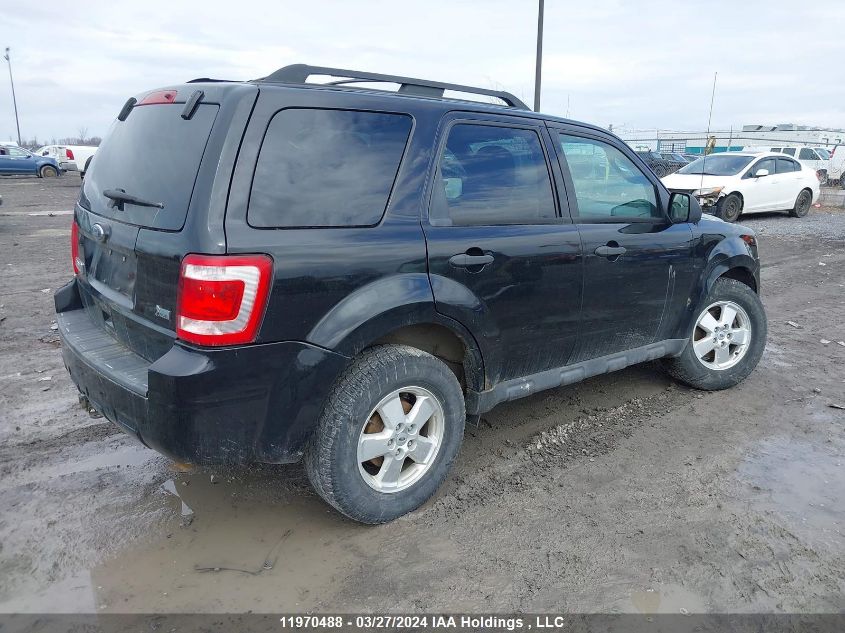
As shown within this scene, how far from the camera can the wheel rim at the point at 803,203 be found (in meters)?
16.3

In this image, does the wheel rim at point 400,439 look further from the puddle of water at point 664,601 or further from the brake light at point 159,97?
the brake light at point 159,97

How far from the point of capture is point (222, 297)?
2.43 m

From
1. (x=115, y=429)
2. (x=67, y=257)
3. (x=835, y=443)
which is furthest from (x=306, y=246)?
(x=67, y=257)

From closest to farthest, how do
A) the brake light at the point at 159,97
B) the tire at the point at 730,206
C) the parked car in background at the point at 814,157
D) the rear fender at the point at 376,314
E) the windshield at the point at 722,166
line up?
the rear fender at the point at 376,314 → the brake light at the point at 159,97 → the tire at the point at 730,206 → the windshield at the point at 722,166 → the parked car in background at the point at 814,157

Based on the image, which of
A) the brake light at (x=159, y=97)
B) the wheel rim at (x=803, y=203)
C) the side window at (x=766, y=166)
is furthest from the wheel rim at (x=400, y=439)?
the wheel rim at (x=803, y=203)

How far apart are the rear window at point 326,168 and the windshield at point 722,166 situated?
13713 mm

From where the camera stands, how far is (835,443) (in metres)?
3.91

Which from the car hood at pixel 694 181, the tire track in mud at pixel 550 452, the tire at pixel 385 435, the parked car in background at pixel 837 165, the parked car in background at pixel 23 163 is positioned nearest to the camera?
the tire at pixel 385 435

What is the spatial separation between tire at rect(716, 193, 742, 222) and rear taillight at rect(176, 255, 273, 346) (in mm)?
13601

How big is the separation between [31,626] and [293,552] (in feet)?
3.25

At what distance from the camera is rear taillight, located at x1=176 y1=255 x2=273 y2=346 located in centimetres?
243

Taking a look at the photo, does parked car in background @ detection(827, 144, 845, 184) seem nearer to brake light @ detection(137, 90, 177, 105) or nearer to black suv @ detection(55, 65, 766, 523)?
black suv @ detection(55, 65, 766, 523)

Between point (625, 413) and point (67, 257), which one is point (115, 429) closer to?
point (625, 413)

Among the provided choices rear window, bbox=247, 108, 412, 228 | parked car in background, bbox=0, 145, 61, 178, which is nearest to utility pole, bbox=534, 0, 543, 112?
rear window, bbox=247, 108, 412, 228
